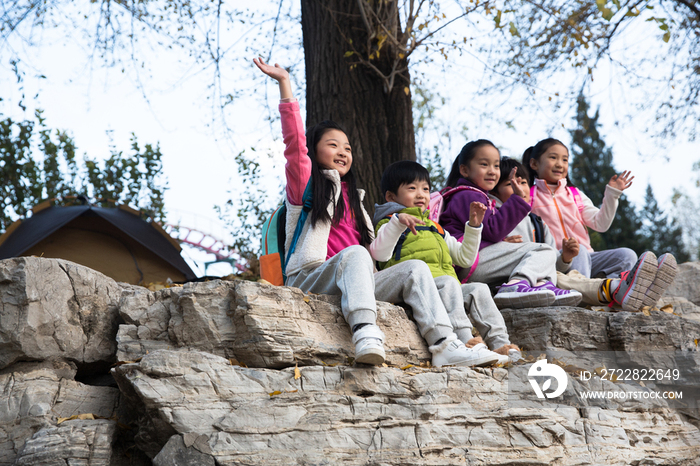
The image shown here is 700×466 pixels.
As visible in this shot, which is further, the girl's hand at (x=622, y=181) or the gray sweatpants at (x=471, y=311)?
the girl's hand at (x=622, y=181)

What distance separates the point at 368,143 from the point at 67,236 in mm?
3229

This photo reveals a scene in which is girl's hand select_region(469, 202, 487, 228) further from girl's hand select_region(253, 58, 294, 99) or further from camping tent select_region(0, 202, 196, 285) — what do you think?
camping tent select_region(0, 202, 196, 285)

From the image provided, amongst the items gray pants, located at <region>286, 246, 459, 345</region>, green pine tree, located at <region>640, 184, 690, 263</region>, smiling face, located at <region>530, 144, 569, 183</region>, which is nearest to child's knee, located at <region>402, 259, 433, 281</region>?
gray pants, located at <region>286, 246, 459, 345</region>

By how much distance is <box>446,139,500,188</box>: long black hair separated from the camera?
484cm

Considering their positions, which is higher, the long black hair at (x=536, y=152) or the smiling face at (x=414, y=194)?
the long black hair at (x=536, y=152)

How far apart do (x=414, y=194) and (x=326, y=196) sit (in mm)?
740

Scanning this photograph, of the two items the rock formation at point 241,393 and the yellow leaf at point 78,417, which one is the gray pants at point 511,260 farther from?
the yellow leaf at point 78,417

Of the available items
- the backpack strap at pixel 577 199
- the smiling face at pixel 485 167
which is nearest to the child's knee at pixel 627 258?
the backpack strap at pixel 577 199

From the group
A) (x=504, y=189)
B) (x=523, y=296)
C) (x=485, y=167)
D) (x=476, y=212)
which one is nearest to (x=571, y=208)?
(x=504, y=189)

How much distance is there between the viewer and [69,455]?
2.62 metres

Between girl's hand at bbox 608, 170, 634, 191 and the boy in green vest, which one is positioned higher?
girl's hand at bbox 608, 170, 634, 191

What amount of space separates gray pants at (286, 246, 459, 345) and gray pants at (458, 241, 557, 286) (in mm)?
995

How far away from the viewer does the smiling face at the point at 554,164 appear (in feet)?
17.5

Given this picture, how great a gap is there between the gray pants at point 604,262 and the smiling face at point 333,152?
86.1 inches
